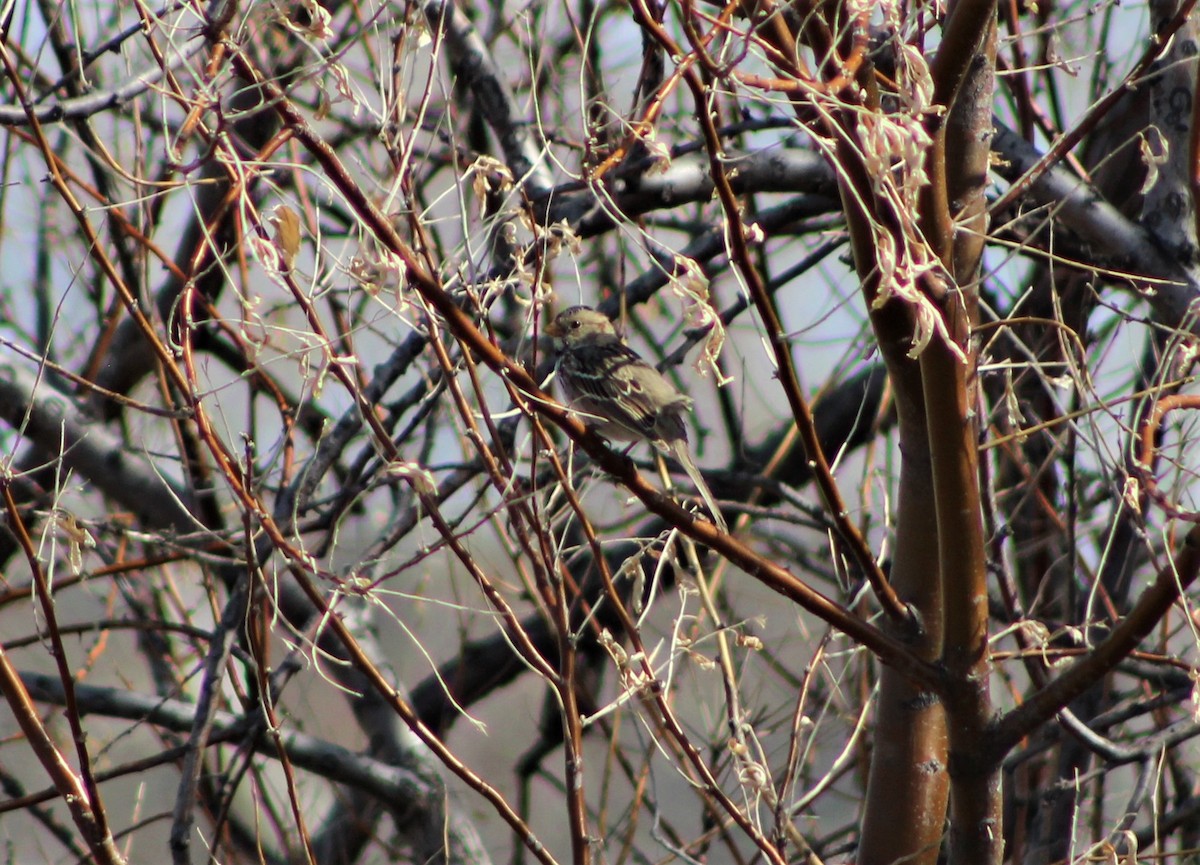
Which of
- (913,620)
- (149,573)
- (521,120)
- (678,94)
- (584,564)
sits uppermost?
(678,94)

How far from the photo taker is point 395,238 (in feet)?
5.75

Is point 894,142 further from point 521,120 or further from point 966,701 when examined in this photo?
point 521,120

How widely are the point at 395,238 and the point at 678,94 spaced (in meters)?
4.16

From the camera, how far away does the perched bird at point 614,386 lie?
3799 millimetres

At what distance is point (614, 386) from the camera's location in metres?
3.94

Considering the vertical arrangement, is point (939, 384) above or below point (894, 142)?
below

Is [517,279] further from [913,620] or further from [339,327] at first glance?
[339,327]

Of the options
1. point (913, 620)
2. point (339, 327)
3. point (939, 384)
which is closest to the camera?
point (939, 384)

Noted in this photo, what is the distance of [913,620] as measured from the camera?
2.41 m

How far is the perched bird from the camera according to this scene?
3799mm

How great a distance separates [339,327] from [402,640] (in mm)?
4289

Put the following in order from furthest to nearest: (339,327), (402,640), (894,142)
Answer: (402,640) < (339,327) < (894,142)

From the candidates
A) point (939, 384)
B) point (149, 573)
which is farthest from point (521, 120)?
point (149, 573)

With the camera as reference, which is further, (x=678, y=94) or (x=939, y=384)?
(x=678, y=94)
